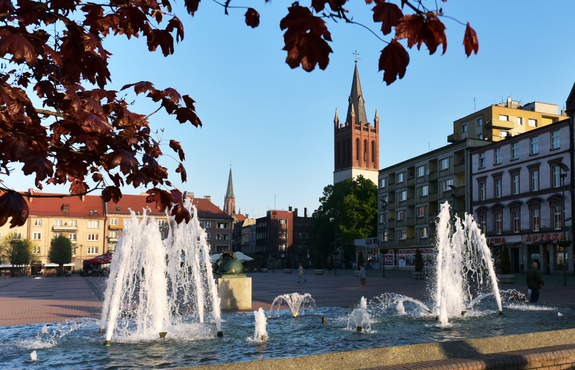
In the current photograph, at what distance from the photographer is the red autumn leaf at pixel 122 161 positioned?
328 cm

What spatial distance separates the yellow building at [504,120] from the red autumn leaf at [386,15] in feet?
214

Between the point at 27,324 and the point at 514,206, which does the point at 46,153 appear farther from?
the point at 514,206

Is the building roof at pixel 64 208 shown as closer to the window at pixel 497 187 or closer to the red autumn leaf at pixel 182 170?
the window at pixel 497 187

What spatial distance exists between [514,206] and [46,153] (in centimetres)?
5303

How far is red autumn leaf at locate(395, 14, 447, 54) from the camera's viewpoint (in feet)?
7.92

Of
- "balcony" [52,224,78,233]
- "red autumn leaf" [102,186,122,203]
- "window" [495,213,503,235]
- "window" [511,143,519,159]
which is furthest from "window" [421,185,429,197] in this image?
"red autumn leaf" [102,186,122,203]

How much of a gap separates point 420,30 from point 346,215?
7776 centimetres

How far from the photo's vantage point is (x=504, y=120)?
218ft

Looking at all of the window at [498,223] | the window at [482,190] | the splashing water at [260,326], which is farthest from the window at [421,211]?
the splashing water at [260,326]

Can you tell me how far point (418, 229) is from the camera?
217 ft

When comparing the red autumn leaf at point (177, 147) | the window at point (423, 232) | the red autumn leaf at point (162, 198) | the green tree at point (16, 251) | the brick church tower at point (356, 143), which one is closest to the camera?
the red autumn leaf at point (162, 198)

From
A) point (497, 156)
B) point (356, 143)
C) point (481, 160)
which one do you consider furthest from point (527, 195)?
point (356, 143)

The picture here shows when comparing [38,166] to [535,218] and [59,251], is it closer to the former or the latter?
[535,218]

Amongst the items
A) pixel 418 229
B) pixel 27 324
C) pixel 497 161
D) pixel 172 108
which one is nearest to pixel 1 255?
pixel 418 229
